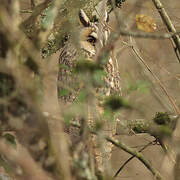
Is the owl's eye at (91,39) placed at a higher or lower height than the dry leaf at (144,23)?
lower

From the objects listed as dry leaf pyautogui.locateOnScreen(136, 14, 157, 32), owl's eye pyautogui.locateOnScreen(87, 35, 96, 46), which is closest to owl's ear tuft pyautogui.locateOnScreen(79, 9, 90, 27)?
owl's eye pyautogui.locateOnScreen(87, 35, 96, 46)

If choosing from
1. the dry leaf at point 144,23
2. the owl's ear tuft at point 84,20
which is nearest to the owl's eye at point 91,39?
the owl's ear tuft at point 84,20

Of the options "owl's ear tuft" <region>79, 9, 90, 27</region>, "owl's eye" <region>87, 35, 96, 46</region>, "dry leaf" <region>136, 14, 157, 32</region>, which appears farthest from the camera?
"owl's eye" <region>87, 35, 96, 46</region>

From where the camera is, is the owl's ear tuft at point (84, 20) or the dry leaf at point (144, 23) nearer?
the dry leaf at point (144, 23)

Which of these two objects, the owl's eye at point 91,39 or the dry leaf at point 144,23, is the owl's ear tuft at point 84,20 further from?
the dry leaf at point 144,23

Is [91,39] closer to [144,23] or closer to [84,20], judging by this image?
[84,20]

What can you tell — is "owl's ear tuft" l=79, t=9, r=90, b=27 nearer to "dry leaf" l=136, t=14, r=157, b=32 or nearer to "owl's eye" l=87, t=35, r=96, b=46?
"owl's eye" l=87, t=35, r=96, b=46

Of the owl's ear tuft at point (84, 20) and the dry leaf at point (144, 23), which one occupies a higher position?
the dry leaf at point (144, 23)

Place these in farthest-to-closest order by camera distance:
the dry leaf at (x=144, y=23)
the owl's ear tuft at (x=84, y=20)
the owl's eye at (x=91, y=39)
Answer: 1. the owl's eye at (x=91, y=39)
2. the owl's ear tuft at (x=84, y=20)
3. the dry leaf at (x=144, y=23)

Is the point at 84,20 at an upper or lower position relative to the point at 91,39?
upper

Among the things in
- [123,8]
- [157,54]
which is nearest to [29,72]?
[123,8]

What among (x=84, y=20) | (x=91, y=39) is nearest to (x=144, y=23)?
(x=84, y=20)

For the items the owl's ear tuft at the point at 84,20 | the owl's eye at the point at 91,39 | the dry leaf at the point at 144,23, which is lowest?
the owl's eye at the point at 91,39

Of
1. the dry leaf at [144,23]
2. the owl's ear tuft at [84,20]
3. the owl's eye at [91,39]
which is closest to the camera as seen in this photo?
the dry leaf at [144,23]
